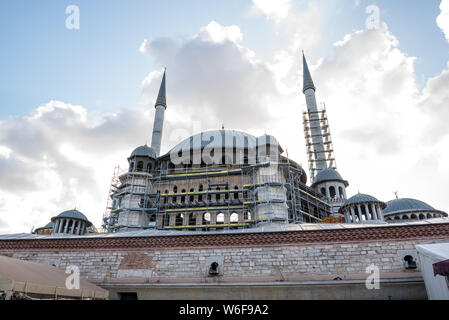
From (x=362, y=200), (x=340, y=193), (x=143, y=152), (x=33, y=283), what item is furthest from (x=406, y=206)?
(x=33, y=283)

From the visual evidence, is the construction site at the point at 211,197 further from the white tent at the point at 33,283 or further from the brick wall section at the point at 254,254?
the white tent at the point at 33,283

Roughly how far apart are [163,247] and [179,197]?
60.1 feet

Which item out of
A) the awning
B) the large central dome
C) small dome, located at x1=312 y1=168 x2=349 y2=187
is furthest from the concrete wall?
small dome, located at x1=312 y1=168 x2=349 y2=187

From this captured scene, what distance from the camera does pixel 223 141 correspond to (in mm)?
36781

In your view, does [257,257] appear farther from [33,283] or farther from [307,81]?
[307,81]

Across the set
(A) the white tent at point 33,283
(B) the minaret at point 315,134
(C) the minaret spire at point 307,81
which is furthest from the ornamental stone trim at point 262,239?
(C) the minaret spire at point 307,81

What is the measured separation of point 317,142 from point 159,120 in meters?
29.8

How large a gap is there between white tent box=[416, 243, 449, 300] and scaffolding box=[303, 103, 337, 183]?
136ft

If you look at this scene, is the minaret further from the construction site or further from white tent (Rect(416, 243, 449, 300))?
white tent (Rect(416, 243, 449, 300))

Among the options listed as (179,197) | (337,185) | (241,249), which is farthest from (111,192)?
(337,185)

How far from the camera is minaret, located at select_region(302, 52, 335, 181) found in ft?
177

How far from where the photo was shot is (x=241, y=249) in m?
14.9

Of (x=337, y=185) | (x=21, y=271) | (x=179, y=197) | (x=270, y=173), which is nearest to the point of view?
(x=21, y=271)
